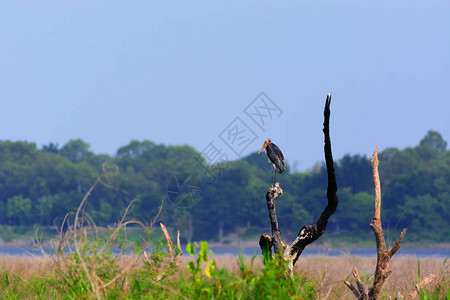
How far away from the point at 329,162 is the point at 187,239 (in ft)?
248

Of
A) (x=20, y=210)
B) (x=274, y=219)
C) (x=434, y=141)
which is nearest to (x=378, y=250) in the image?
(x=274, y=219)

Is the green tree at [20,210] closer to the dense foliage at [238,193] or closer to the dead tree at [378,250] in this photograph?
the dense foliage at [238,193]

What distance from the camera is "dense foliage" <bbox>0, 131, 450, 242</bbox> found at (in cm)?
7956

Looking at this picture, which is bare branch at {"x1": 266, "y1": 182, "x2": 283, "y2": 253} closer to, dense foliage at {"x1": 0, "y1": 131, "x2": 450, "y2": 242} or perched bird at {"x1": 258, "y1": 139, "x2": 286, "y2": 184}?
perched bird at {"x1": 258, "y1": 139, "x2": 286, "y2": 184}

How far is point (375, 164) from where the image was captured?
31.3 ft

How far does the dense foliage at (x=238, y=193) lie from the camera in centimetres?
7956

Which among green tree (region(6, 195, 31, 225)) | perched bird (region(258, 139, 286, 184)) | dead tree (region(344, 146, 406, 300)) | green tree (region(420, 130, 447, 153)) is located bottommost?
dead tree (region(344, 146, 406, 300))

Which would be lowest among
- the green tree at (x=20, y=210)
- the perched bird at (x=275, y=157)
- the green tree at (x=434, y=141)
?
the perched bird at (x=275, y=157)

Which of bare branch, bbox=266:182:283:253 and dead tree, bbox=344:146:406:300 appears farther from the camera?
bare branch, bbox=266:182:283:253

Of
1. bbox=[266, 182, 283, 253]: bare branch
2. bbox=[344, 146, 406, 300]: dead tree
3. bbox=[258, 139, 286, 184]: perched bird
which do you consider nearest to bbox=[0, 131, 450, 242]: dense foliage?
bbox=[258, 139, 286, 184]: perched bird

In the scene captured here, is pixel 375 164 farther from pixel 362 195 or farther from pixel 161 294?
pixel 362 195

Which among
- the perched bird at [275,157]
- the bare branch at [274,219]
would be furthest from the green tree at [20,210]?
the bare branch at [274,219]

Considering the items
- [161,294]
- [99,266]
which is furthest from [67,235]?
[161,294]

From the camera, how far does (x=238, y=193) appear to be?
299 ft
